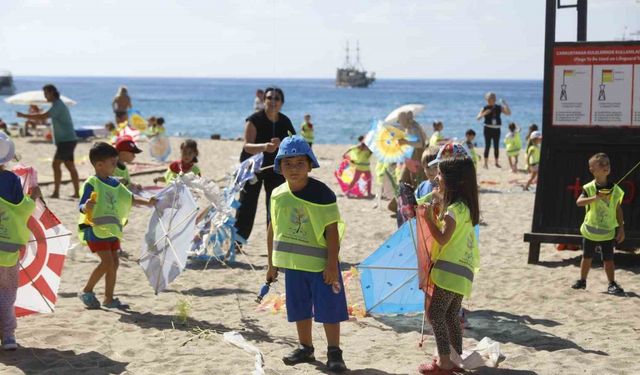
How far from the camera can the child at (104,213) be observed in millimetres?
6632

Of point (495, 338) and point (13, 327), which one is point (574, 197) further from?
point (13, 327)

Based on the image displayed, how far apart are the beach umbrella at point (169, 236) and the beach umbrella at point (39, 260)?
84 centimetres

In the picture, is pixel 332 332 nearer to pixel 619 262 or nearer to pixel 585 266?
pixel 585 266

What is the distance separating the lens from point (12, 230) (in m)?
5.51

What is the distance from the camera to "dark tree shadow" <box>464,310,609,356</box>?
592 cm

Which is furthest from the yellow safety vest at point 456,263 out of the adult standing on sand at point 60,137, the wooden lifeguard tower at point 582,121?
the adult standing on sand at point 60,137

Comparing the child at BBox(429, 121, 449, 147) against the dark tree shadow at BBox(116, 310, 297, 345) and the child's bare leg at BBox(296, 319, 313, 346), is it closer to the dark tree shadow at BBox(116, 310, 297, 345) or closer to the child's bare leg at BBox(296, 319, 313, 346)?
the dark tree shadow at BBox(116, 310, 297, 345)

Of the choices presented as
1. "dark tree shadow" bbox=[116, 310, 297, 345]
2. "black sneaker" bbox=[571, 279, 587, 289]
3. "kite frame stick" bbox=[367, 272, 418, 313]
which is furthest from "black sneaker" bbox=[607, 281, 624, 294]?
"dark tree shadow" bbox=[116, 310, 297, 345]

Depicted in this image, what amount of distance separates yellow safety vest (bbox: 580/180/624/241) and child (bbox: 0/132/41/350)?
Result: 465 cm

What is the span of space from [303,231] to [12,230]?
190cm

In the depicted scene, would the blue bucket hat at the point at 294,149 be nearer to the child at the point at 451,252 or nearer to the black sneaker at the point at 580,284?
the child at the point at 451,252

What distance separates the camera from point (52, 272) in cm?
609

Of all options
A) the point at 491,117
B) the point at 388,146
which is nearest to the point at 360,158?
the point at 388,146

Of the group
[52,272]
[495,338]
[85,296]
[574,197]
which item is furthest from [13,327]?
[574,197]
